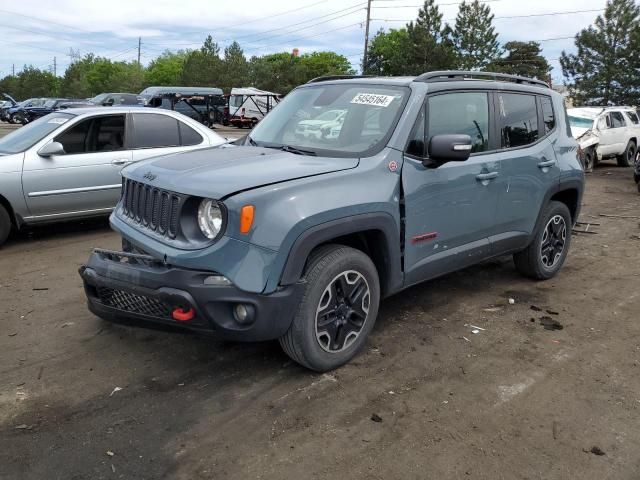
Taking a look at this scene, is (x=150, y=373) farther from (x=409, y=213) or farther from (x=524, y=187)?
(x=524, y=187)

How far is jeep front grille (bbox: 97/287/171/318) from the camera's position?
10.9ft

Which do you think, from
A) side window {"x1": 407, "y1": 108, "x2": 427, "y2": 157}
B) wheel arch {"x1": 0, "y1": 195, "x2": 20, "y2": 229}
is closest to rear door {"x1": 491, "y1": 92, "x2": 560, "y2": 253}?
side window {"x1": 407, "y1": 108, "x2": 427, "y2": 157}

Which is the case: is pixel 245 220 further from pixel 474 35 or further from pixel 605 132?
pixel 474 35

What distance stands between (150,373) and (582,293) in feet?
12.8

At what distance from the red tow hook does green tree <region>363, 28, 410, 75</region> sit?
50.6 metres

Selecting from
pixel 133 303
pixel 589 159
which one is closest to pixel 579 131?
pixel 589 159

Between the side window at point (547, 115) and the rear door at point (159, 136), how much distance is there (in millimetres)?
4299

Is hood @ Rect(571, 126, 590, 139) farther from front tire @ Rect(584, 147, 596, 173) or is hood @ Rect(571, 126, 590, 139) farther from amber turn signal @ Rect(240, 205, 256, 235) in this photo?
amber turn signal @ Rect(240, 205, 256, 235)

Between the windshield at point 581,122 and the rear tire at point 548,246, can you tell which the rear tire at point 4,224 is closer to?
the rear tire at point 548,246

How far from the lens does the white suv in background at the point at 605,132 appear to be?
15430 mm

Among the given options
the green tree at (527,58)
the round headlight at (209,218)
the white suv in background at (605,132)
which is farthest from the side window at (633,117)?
the green tree at (527,58)

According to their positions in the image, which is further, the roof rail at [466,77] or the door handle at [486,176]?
the door handle at [486,176]

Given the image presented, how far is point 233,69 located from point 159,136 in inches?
2097

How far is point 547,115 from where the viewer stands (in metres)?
5.45
